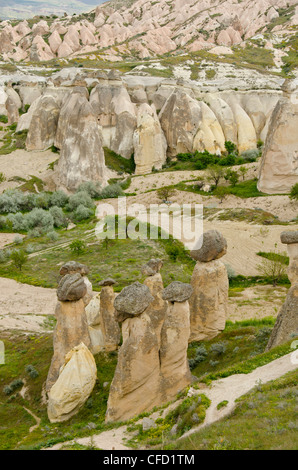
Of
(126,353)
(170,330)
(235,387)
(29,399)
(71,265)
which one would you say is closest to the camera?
(235,387)

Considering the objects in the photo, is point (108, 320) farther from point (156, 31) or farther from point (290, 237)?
point (156, 31)

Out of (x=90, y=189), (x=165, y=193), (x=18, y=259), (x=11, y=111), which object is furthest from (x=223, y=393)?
(x=11, y=111)

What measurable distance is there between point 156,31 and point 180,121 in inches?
2481

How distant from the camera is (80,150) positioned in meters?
36.4

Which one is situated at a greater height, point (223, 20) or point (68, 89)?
point (223, 20)

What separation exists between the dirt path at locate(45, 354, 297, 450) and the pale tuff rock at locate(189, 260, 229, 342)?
4.00 meters

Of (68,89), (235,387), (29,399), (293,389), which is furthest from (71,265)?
(68,89)

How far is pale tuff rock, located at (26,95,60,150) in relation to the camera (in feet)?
135

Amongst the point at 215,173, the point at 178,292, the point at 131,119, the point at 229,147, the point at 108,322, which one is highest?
the point at 178,292

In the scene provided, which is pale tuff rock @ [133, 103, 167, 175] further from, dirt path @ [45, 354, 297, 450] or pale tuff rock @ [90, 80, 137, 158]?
dirt path @ [45, 354, 297, 450]

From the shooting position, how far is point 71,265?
37.7ft

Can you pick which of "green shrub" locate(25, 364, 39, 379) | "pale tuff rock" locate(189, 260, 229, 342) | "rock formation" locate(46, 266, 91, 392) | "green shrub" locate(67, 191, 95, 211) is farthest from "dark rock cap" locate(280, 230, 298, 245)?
"green shrub" locate(67, 191, 95, 211)

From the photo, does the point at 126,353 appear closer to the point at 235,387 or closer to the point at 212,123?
the point at 235,387

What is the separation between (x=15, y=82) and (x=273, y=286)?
44.4m
